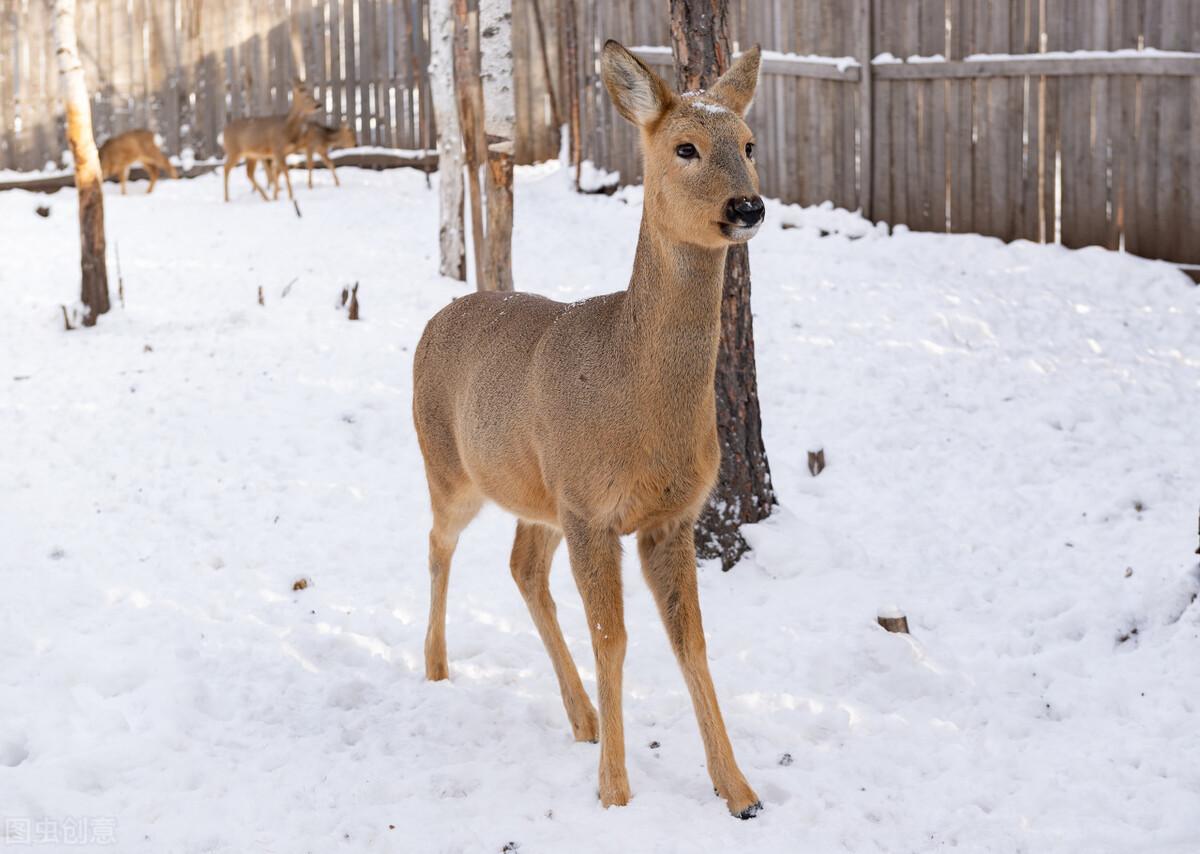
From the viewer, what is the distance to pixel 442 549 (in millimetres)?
5730

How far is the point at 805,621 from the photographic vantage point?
229 inches

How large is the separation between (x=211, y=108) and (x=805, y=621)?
14720 millimetres

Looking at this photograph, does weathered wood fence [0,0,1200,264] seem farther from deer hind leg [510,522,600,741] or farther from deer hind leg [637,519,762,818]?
deer hind leg [637,519,762,818]

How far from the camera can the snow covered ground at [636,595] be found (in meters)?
4.42

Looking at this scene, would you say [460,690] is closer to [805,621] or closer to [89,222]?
[805,621]

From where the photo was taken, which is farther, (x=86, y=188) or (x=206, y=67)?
(x=206, y=67)

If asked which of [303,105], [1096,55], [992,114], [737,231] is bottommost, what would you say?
[737,231]

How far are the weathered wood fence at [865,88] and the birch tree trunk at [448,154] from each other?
8.79ft

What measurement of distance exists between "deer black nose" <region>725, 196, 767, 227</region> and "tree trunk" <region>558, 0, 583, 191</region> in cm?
1134

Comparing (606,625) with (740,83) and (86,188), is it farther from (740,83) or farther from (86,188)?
(86,188)

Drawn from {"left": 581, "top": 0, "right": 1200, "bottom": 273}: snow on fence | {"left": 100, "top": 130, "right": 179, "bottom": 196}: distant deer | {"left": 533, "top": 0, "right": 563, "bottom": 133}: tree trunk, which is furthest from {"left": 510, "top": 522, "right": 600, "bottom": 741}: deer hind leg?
{"left": 100, "top": 130, "right": 179, "bottom": 196}: distant deer

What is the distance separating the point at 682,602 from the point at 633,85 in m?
1.88

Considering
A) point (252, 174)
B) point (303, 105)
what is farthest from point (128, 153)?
point (303, 105)

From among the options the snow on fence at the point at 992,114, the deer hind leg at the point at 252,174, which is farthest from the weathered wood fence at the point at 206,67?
the snow on fence at the point at 992,114
